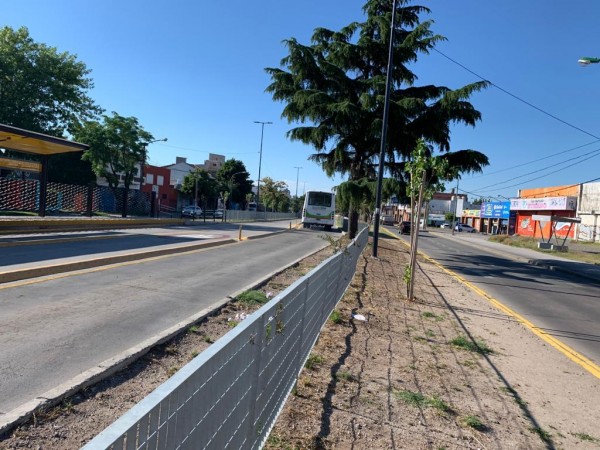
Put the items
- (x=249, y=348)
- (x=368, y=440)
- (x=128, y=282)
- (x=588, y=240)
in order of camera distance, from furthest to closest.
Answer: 1. (x=588, y=240)
2. (x=128, y=282)
3. (x=368, y=440)
4. (x=249, y=348)

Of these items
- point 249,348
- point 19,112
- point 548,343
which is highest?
point 19,112

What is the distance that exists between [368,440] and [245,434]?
1.24 metres

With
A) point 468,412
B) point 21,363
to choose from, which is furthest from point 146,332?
point 468,412

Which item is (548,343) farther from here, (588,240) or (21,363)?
(588,240)

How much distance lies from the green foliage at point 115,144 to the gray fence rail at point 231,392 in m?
37.1

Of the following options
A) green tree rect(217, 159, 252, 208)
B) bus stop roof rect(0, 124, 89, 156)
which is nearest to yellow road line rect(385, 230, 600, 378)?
bus stop roof rect(0, 124, 89, 156)

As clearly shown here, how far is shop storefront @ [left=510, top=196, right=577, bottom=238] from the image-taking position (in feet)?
155

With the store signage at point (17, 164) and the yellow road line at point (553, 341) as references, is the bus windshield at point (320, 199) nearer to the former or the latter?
the store signage at point (17, 164)

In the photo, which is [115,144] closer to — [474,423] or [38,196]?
[38,196]

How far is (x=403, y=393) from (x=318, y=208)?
1369 inches

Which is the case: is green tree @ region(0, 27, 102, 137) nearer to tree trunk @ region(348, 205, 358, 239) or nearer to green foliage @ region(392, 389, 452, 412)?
tree trunk @ region(348, 205, 358, 239)

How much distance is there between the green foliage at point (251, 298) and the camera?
→ 8375 millimetres

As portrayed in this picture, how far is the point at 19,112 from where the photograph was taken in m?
40.7

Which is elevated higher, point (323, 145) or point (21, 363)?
point (323, 145)
